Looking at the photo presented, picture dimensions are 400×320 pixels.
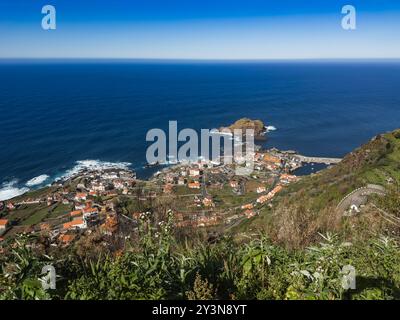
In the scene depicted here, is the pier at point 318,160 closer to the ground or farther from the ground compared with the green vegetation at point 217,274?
closer to the ground

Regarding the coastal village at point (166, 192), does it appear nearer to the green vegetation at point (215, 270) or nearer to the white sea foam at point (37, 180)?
the white sea foam at point (37, 180)

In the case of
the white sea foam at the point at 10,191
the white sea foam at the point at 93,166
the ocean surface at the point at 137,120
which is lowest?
the white sea foam at the point at 10,191

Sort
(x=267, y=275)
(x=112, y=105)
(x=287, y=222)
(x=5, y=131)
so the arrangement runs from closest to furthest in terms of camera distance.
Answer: (x=267, y=275) → (x=287, y=222) → (x=5, y=131) → (x=112, y=105)

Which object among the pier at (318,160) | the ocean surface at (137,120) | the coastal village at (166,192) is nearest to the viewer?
the coastal village at (166,192)

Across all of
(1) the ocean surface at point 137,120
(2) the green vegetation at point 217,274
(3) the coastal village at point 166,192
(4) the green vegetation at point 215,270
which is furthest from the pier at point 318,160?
(2) the green vegetation at point 217,274

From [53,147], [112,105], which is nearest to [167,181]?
[53,147]

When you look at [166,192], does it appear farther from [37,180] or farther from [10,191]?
[37,180]

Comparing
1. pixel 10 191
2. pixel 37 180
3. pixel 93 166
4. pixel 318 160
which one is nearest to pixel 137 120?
pixel 93 166
